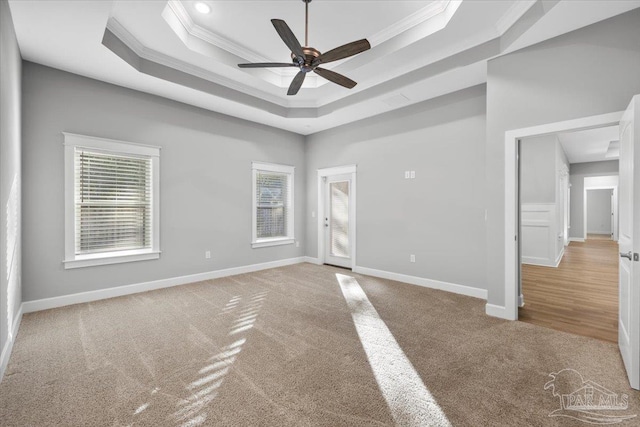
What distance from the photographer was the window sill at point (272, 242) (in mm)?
5536

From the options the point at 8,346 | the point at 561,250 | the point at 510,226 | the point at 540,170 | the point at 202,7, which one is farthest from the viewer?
the point at 561,250

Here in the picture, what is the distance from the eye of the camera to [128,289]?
3979 millimetres

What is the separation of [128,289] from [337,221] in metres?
3.77

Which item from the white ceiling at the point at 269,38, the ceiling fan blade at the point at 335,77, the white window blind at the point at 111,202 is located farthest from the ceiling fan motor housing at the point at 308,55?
the white window blind at the point at 111,202

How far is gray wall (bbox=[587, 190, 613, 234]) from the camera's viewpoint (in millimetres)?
12247

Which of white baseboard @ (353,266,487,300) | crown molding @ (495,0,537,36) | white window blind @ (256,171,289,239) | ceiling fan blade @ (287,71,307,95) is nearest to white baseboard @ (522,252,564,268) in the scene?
white baseboard @ (353,266,487,300)

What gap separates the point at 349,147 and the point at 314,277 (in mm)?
2600

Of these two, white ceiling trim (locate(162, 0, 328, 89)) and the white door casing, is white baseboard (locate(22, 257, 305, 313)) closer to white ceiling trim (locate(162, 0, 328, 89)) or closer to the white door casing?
white ceiling trim (locate(162, 0, 328, 89))

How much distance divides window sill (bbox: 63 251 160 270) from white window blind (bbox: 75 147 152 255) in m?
0.10

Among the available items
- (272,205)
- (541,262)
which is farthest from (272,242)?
(541,262)

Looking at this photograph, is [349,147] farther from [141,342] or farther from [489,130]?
[141,342]

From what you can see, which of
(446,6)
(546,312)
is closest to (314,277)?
(546,312)

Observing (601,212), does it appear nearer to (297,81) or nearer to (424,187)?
(424,187)

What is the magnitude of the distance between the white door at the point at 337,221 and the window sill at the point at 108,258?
10.6 feet
